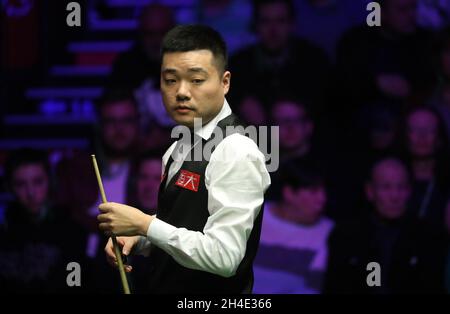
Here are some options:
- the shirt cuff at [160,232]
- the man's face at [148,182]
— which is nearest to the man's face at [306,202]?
the man's face at [148,182]

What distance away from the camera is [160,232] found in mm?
1978

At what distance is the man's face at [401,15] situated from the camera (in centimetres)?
452

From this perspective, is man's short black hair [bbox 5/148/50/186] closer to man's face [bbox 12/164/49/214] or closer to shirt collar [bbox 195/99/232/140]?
man's face [bbox 12/164/49/214]

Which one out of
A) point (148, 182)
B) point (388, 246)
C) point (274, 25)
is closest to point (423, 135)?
point (388, 246)

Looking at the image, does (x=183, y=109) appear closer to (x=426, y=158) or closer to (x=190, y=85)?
(x=190, y=85)

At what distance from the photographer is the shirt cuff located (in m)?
1.97

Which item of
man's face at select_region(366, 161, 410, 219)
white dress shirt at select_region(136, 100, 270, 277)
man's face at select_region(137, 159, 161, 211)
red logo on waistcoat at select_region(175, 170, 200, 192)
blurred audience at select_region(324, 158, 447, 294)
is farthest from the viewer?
man's face at select_region(137, 159, 161, 211)

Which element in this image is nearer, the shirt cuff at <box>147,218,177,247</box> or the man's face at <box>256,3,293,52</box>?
the shirt cuff at <box>147,218,177,247</box>

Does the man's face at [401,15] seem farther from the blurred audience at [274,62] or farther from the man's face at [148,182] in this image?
the man's face at [148,182]

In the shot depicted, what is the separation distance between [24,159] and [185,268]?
2.83 m

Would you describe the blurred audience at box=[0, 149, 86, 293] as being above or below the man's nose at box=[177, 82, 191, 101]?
below

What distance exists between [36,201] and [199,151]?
2.81 metres

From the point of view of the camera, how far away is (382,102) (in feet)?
14.8

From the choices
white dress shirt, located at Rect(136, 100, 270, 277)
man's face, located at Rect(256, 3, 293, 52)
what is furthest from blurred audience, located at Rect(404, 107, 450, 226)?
white dress shirt, located at Rect(136, 100, 270, 277)
